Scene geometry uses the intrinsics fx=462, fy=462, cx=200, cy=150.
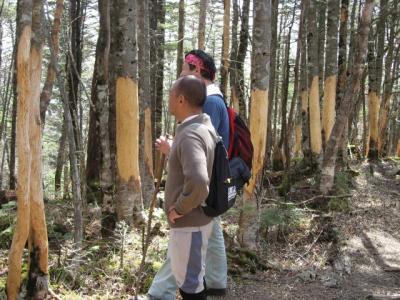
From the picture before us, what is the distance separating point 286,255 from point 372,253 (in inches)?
53.9

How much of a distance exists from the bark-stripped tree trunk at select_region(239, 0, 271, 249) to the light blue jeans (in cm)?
168

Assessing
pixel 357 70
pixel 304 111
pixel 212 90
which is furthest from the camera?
pixel 304 111

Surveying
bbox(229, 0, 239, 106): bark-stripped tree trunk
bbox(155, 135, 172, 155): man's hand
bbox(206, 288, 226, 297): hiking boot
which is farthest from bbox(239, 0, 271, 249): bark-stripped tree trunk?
bbox(229, 0, 239, 106): bark-stripped tree trunk

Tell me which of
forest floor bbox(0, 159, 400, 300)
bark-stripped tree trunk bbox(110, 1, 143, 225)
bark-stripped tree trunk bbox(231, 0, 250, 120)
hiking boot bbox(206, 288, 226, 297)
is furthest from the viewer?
bark-stripped tree trunk bbox(231, 0, 250, 120)

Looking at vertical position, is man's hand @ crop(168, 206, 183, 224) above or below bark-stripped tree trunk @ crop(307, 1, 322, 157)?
below

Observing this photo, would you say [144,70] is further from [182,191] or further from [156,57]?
[182,191]

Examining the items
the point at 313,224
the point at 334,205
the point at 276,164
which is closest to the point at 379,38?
the point at 276,164

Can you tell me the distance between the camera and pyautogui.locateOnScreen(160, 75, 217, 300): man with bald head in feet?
10.6

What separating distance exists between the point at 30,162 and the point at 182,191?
1.52 m

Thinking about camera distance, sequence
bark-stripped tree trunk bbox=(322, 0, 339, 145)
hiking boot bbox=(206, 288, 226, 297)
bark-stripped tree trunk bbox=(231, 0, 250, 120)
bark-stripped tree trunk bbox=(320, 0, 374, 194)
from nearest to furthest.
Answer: hiking boot bbox=(206, 288, 226, 297) → bark-stripped tree trunk bbox=(320, 0, 374, 194) → bark-stripped tree trunk bbox=(322, 0, 339, 145) → bark-stripped tree trunk bbox=(231, 0, 250, 120)

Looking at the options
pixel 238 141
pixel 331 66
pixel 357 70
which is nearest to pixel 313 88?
pixel 331 66

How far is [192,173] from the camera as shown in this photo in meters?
3.04

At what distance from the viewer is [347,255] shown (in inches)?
266

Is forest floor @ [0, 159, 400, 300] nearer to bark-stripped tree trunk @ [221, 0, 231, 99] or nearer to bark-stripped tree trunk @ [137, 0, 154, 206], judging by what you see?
bark-stripped tree trunk @ [137, 0, 154, 206]
